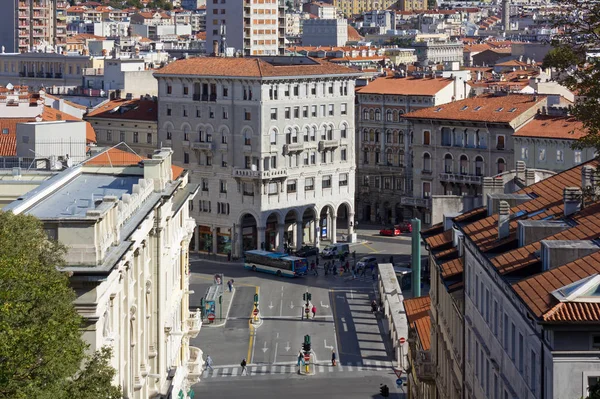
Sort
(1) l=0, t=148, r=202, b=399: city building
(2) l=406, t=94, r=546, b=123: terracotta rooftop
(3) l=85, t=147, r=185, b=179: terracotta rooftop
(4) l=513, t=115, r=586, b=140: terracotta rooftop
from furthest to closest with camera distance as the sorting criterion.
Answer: (2) l=406, t=94, r=546, b=123: terracotta rooftop → (4) l=513, t=115, r=586, b=140: terracotta rooftop → (3) l=85, t=147, r=185, b=179: terracotta rooftop → (1) l=0, t=148, r=202, b=399: city building

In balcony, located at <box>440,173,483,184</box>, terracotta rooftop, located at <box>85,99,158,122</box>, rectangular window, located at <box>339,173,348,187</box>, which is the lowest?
rectangular window, located at <box>339,173,348,187</box>

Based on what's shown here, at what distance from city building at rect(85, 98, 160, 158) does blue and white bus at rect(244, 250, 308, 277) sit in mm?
20299

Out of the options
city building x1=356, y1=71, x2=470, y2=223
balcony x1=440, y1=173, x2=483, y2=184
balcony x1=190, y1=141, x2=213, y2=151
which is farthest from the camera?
city building x1=356, y1=71, x2=470, y2=223

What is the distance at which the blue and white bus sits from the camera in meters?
118

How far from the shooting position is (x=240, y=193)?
5118 inches

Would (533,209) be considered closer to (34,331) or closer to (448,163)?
(34,331)

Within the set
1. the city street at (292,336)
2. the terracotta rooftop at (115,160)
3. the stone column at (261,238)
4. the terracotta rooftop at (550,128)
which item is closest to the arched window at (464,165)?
the terracotta rooftop at (550,128)

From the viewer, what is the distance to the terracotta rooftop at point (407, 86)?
5689 inches

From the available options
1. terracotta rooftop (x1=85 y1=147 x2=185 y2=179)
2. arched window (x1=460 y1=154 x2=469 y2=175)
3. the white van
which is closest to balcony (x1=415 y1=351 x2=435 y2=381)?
terracotta rooftop (x1=85 y1=147 x2=185 y2=179)

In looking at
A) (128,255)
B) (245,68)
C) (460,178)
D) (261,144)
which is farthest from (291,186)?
(128,255)

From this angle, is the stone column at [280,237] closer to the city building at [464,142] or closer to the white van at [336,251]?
the white van at [336,251]

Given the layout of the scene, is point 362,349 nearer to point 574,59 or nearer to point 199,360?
point 199,360

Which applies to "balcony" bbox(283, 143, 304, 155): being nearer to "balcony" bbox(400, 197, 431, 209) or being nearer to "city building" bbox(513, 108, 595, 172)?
"balcony" bbox(400, 197, 431, 209)

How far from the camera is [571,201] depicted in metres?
49.3
